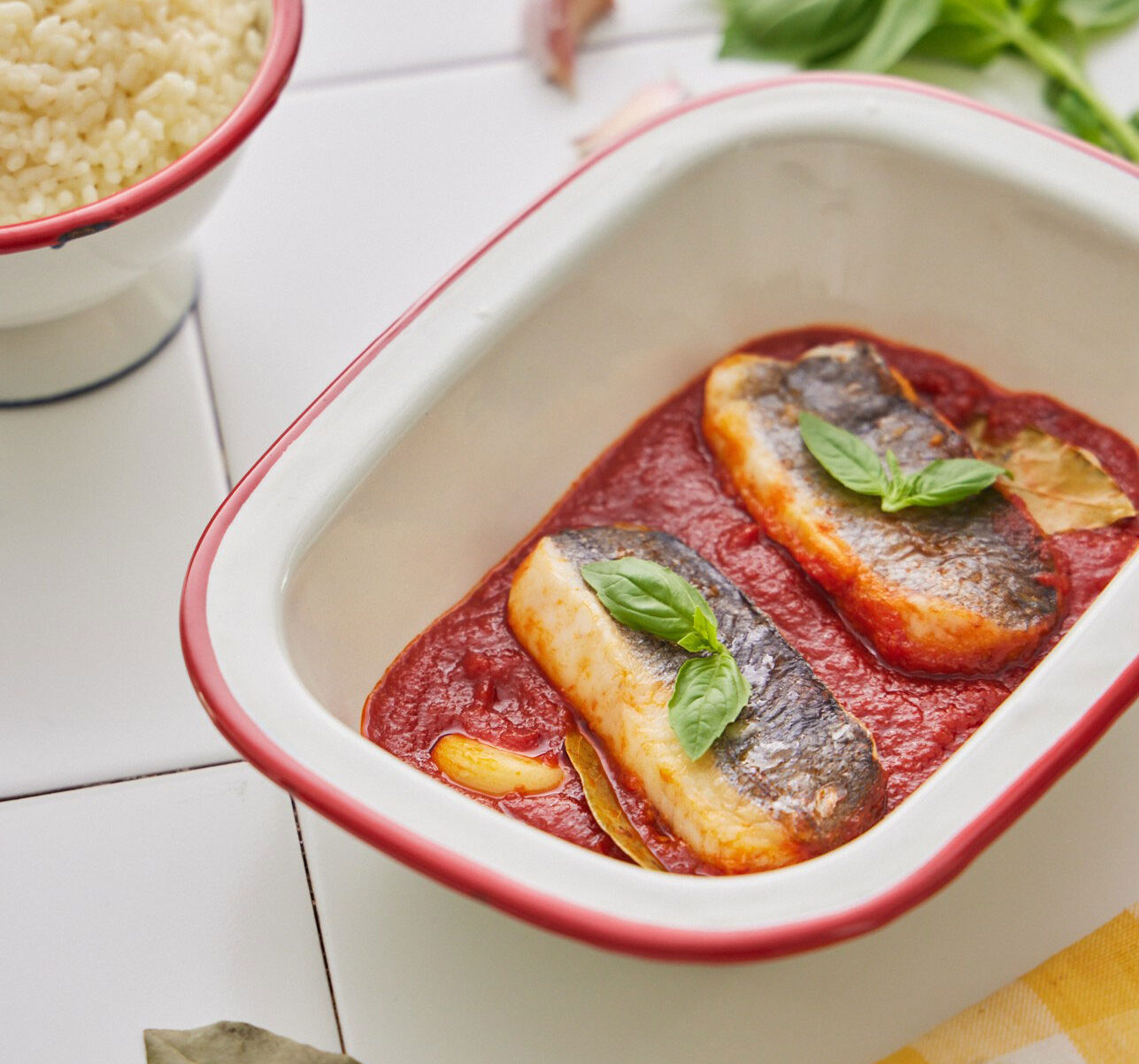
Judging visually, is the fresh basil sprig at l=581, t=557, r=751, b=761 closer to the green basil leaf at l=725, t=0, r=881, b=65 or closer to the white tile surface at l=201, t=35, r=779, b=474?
the white tile surface at l=201, t=35, r=779, b=474

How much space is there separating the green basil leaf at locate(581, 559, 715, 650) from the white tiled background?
0.32 metres

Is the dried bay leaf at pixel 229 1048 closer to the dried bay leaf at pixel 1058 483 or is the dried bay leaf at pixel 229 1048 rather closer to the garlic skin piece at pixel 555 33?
the dried bay leaf at pixel 1058 483

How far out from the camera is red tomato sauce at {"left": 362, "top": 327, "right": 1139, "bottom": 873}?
1445 mm

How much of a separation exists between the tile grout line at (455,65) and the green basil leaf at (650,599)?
1090 mm

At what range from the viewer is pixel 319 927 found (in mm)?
1425

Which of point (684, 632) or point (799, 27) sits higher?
point (799, 27)

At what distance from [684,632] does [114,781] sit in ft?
2.14

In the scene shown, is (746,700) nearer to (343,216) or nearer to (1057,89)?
(343,216)

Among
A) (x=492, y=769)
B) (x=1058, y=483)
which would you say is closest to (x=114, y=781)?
(x=492, y=769)

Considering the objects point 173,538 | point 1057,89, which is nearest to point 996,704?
point 173,538

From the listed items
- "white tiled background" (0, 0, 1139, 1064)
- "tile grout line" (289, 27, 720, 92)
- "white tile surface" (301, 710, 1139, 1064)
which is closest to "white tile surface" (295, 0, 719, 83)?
"tile grout line" (289, 27, 720, 92)

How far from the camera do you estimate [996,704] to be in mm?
1484

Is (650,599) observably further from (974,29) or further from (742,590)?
(974,29)

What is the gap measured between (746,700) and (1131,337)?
697mm
